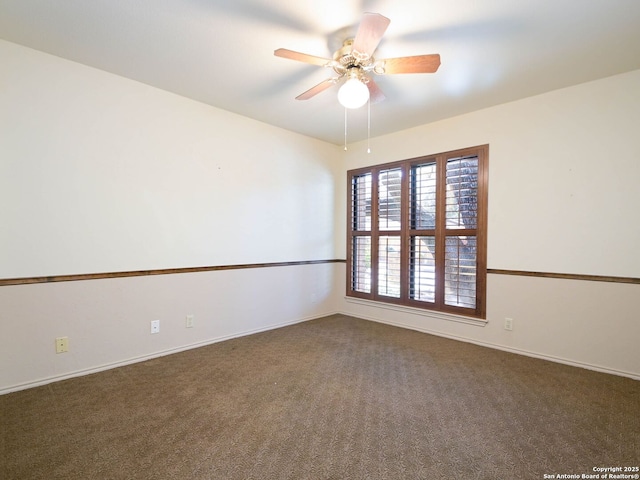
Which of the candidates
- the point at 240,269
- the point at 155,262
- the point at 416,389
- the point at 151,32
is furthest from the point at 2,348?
the point at 416,389

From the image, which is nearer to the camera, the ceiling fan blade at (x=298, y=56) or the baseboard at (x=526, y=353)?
the ceiling fan blade at (x=298, y=56)

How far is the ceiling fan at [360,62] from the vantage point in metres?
1.79

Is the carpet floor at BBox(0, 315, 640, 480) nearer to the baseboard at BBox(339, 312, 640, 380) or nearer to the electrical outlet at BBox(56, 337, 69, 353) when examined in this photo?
the baseboard at BBox(339, 312, 640, 380)

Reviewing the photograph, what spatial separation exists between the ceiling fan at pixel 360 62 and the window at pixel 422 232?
1663mm

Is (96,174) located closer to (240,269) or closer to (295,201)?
(240,269)

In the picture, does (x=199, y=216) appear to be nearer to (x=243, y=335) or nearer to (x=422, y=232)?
(x=243, y=335)

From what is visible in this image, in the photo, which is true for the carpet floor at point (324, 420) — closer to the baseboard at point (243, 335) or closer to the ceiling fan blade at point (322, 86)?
the baseboard at point (243, 335)

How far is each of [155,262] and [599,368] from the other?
402cm

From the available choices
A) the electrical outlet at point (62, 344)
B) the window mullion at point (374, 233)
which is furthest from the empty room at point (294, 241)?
the window mullion at point (374, 233)

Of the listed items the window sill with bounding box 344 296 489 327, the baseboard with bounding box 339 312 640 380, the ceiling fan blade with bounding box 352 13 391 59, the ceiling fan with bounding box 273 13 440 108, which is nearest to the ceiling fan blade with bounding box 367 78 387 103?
the ceiling fan with bounding box 273 13 440 108

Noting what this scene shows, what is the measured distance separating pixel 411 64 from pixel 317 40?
68 cm

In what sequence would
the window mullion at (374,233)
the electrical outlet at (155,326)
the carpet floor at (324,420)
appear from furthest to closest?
the window mullion at (374,233) < the electrical outlet at (155,326) < the carpet floor at (324,420)

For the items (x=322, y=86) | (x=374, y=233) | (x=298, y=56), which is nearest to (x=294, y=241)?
(x=374, y=233)

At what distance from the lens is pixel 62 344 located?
95.3 inches
